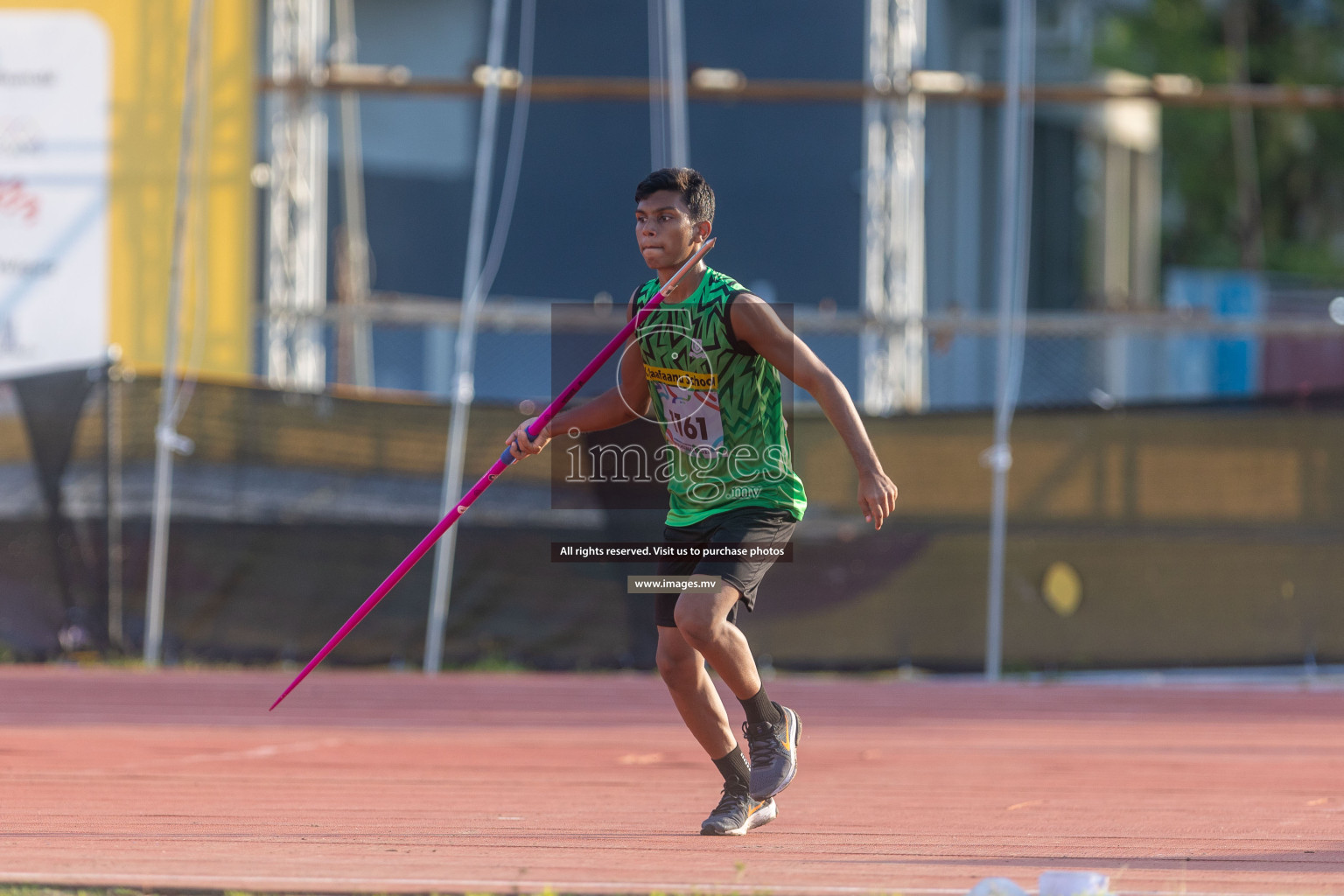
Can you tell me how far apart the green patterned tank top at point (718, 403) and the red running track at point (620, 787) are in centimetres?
105

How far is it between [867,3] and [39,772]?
12.3 m

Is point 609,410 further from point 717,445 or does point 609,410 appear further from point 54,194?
point 54,194

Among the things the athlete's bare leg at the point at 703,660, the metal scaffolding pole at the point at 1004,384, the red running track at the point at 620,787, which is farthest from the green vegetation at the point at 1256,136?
the athlete's bare leg at the point at 703,660

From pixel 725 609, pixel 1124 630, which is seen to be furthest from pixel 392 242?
pixel 725 609

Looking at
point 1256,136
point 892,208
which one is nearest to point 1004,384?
point 892,208

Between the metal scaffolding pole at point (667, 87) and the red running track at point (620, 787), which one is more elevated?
the metal scaffolding pole at point (667, 87)

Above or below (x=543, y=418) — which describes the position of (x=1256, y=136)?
above

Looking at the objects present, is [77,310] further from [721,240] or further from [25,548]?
[721,240]

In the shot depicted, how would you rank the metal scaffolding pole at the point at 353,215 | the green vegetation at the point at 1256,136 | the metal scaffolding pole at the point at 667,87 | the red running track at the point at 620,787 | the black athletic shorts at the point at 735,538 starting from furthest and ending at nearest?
the green vegetation at the point at 1256,136, the metal scaffolding pole at the point at 353,215, the metal scaffolding pole at the point at 667,87, the black athletic shorts at the point at 735,538, the red running track at the point at 620,787

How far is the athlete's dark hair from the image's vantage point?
4961mm

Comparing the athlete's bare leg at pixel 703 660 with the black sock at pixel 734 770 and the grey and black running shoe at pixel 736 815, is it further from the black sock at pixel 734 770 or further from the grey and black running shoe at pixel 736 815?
the grey and black running shoe at pixel 736 815

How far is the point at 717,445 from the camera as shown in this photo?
5.05 metres

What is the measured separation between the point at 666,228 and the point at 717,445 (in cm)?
67

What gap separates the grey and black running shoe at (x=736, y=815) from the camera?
5.07 m
